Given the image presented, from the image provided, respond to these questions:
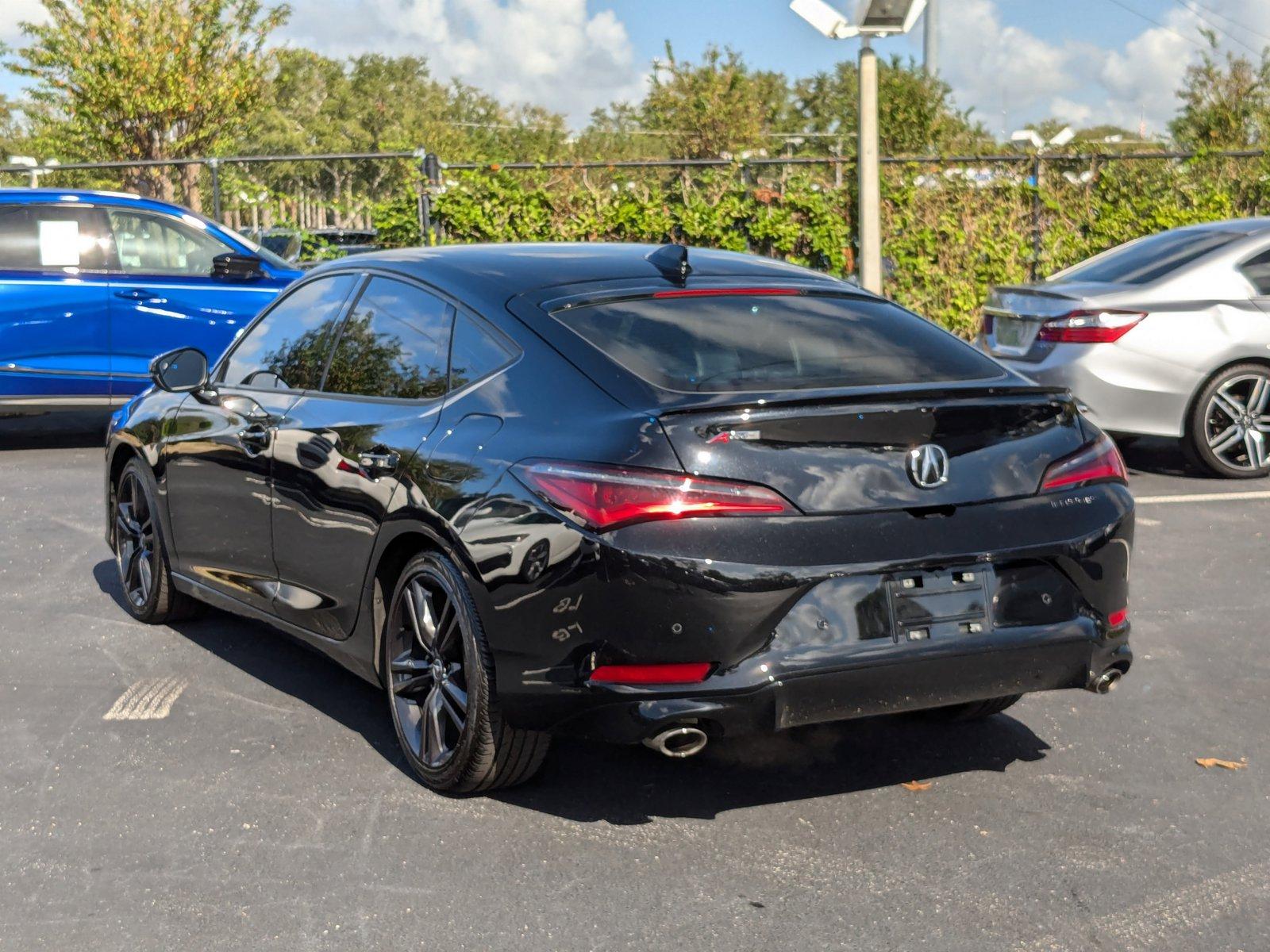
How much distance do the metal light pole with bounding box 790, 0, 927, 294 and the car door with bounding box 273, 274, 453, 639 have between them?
746 cm

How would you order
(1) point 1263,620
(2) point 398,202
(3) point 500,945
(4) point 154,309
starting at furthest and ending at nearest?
(2) point 398,202 → (4) point 154,309 → (1) point 1263,620 → (3) point 500,945

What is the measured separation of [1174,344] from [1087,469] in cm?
590

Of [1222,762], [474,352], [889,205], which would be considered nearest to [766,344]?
[474,352]

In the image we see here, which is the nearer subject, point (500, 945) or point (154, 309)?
point (500, 945)

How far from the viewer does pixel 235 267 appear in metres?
11.8

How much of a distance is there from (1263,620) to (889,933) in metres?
3.55

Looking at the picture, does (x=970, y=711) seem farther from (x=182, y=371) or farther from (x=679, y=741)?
(x=182, y=371)

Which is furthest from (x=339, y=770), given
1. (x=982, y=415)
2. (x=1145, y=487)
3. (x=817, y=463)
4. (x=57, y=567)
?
(x=1145, y=487)

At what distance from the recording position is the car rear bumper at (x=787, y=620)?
389 centimetres

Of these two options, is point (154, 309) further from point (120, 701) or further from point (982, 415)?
point (982, 415)

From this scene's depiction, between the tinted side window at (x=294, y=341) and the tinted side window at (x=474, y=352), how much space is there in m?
0.83

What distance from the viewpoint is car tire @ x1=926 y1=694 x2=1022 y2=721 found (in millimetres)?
5117

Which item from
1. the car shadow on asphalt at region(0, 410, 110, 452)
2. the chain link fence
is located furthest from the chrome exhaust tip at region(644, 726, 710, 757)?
the chain link fence

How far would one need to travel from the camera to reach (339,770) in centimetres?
477
